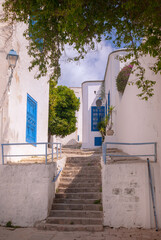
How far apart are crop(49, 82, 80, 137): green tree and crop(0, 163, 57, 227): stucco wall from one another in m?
11.4

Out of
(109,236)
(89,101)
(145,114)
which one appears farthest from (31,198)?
(89,101)

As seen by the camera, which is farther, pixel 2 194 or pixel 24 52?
pixel 24 52

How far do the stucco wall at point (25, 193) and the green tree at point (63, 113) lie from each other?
37.2ft

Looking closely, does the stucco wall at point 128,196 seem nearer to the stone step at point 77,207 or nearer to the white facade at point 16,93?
the stone step at point 77,207

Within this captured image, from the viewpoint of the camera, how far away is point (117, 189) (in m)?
6.32

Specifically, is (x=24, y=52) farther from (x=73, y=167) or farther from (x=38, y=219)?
(x=38, y=219)

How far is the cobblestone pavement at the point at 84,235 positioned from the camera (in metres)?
5.52

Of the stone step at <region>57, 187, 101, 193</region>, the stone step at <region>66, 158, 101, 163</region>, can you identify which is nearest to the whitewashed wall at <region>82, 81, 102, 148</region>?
the stone step at <region>66, 158, 101, 163</region>

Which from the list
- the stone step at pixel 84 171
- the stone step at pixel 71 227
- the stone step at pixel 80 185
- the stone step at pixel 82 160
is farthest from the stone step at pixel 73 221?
the stone step at pixel 82 160

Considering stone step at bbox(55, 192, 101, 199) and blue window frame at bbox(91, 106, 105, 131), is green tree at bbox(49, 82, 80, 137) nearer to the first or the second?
blue window frame at bbox(91, 106, 105, 131)

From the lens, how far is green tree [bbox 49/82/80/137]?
1859 cm

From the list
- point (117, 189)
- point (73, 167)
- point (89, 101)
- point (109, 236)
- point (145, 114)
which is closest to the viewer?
point (109, 236)

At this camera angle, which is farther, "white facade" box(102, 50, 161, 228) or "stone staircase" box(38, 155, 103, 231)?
"stone staircase" box(38, 155, 103, 231)

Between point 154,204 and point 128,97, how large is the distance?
4779mm
